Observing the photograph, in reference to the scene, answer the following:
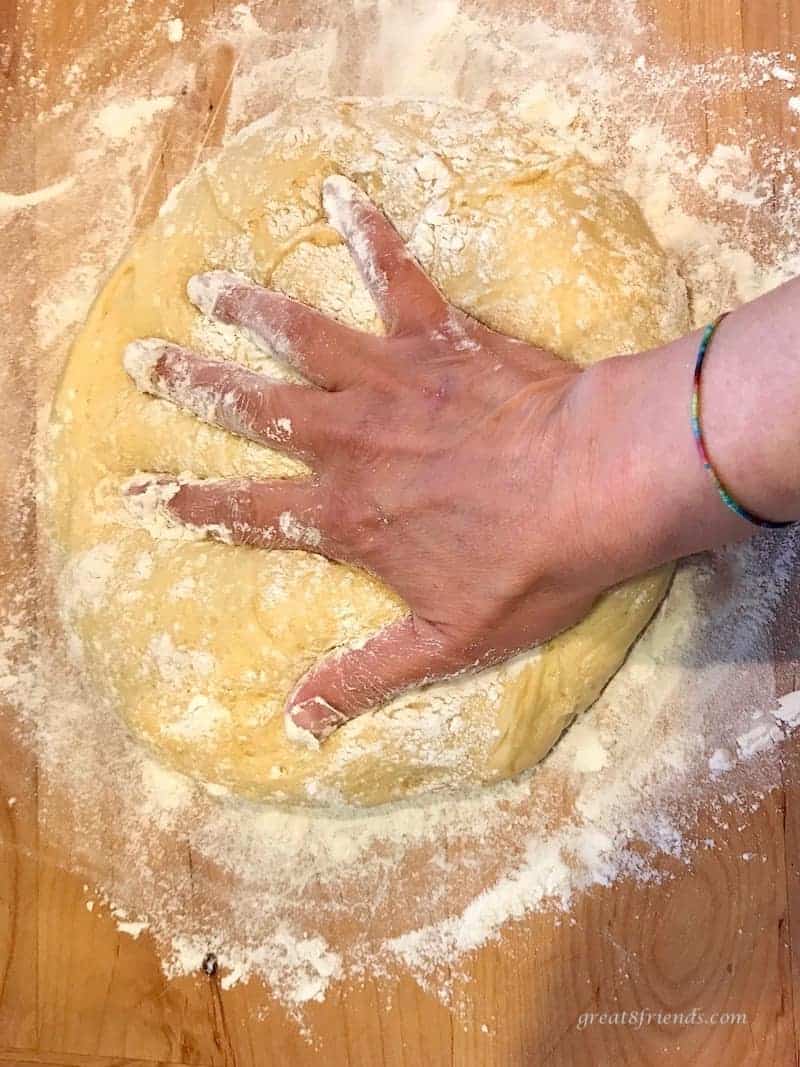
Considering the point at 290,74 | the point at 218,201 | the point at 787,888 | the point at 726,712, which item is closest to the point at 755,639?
the point at 726,712

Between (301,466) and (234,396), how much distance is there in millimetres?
112

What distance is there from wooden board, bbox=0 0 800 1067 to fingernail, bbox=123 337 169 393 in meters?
0.26

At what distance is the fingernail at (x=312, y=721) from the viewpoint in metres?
1.02

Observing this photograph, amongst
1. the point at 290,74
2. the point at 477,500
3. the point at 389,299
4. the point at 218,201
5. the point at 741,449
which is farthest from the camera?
the point at 290,74

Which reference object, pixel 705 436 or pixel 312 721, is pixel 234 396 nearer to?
pixel 312 721

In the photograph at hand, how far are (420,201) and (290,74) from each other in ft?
1.29

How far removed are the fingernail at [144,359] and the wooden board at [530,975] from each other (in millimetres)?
263

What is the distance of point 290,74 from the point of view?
4.20 ft

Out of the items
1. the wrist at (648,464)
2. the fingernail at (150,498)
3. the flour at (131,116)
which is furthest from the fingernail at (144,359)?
the wrist at (648,464)

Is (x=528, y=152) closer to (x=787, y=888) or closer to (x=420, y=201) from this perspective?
(x=420, y=201)

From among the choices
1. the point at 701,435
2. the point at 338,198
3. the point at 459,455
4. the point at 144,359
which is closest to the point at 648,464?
the point at 701,435

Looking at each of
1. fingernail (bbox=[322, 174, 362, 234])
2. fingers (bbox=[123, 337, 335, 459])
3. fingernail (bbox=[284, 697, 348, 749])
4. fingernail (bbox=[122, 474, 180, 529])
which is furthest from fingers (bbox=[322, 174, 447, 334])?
fingernail (bbox=[284, 697, 348, 749])

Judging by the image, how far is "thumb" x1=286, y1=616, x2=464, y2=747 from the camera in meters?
0.97

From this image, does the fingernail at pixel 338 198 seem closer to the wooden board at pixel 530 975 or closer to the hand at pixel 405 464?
the hand at pixel 405 464
